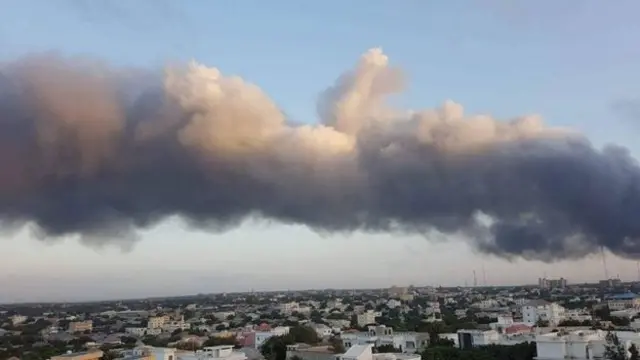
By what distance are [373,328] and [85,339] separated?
1138 inches

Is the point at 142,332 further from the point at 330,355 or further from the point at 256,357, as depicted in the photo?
the point at 330,355

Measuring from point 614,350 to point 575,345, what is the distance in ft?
5.74

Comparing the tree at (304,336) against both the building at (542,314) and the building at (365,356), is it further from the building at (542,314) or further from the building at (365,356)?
the building at (542,314)

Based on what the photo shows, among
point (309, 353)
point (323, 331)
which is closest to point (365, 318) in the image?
point (323, 331)

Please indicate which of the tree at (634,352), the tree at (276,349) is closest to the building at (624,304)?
the tree at (276,349)

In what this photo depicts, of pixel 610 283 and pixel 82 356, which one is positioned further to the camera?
pixel 610 283

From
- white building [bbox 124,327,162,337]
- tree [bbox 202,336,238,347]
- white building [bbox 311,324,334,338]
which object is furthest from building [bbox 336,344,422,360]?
white building [bbox 124,327,162,337]

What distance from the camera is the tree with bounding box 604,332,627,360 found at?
27.0 m

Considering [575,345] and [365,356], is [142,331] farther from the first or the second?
[575,345]

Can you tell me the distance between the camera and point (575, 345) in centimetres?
2877

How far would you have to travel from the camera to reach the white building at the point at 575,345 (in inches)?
1120

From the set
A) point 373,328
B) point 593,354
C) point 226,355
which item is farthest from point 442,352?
point 373,328

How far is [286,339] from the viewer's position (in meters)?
46.7

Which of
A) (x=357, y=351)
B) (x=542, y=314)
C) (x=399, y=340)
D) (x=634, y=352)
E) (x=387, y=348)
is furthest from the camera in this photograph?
(x=542, y=314)
